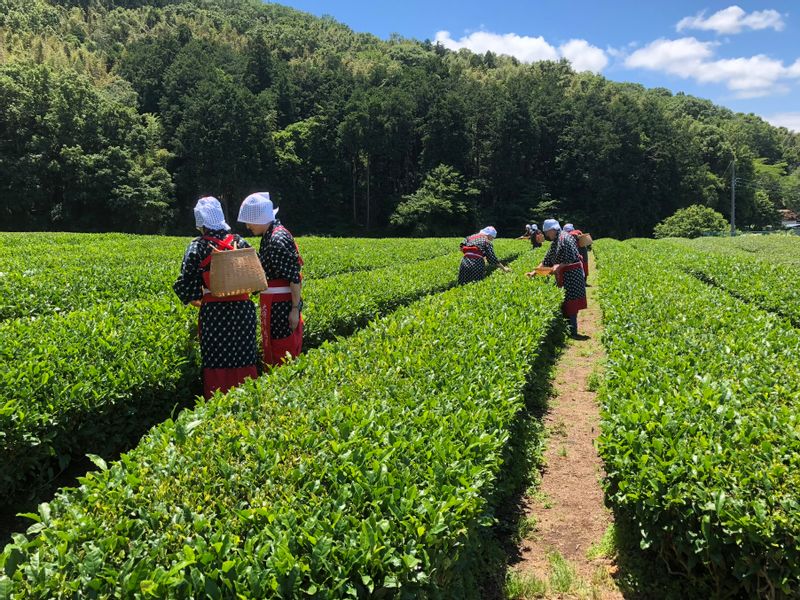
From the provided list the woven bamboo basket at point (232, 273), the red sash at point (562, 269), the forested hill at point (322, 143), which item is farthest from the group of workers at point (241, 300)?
the forested hill at point (322, 143)

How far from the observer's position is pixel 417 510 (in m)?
2.15

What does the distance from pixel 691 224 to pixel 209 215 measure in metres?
52.8

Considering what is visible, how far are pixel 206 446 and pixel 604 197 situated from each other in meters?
55.1

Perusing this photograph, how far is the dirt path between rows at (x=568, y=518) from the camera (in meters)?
3.08

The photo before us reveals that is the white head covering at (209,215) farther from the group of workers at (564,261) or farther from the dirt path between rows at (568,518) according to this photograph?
the group of workers at (564,261)

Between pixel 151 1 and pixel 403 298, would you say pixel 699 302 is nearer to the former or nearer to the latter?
pixel 403 298

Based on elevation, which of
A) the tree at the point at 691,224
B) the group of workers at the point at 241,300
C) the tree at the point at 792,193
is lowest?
the group of workers at the point at 241,300

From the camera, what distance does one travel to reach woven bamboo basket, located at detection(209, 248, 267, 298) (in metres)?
3.98

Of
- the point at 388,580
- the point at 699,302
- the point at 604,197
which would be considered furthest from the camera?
the point at 604,197

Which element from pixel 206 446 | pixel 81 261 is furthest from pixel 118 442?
pixel 81 261

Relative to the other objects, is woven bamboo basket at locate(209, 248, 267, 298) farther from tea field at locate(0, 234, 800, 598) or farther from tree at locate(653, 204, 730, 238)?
tree at locate(653, 204, 730, 238)

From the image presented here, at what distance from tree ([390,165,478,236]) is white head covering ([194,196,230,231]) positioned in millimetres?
42400

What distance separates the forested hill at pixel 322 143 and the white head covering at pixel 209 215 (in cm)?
4017

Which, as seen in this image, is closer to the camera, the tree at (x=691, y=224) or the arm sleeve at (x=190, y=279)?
the arm sleeve at (x=190, y=279)
